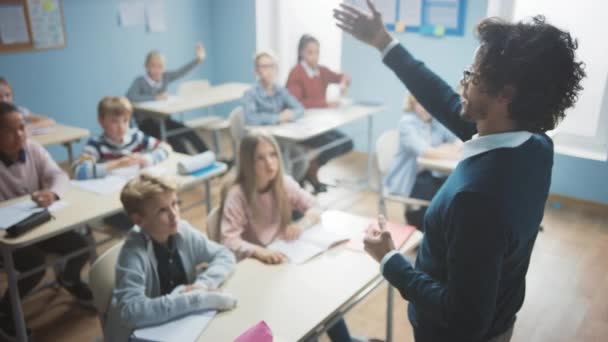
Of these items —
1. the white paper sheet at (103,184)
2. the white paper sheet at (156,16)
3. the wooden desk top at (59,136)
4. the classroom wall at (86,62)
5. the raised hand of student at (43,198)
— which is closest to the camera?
the raised hand of student at (43,198)

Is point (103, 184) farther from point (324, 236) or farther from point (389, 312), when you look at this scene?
point (389, 312)

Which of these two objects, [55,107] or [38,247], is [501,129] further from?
[55,107]

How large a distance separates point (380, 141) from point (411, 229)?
122cm

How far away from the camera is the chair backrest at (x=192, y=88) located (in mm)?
5016

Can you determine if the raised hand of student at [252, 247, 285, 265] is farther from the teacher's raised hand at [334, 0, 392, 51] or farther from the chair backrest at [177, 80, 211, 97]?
the chair backrest at [177, 80, 211, 97]

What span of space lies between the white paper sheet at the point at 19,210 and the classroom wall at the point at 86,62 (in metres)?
2.66

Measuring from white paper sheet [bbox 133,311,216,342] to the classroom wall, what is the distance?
3847mm

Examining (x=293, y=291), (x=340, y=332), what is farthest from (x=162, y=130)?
(x=293, y=291)

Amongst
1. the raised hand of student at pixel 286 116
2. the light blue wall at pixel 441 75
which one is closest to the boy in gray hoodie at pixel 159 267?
the raised hand of student at pixel 286 116

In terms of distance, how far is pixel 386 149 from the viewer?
132 inches

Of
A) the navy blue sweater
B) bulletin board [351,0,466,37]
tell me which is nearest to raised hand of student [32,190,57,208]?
the navy blue sweater

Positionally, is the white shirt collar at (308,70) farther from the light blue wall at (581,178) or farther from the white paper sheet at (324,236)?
the white paper sheet at (324,236)

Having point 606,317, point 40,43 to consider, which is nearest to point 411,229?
point 606,317

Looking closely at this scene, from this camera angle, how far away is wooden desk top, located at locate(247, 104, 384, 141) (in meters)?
3.62
